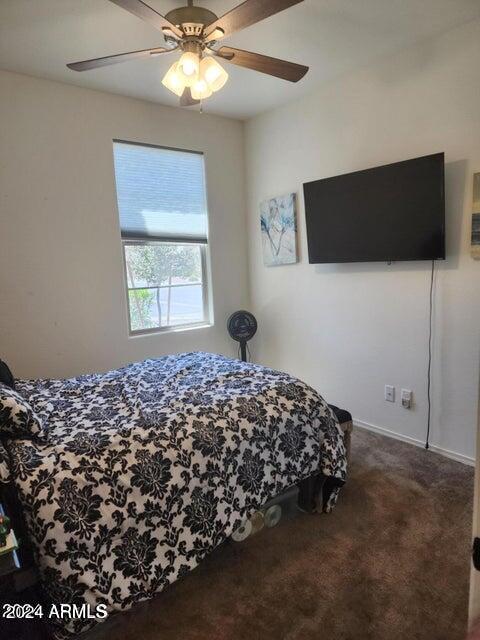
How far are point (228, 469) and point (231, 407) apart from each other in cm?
30

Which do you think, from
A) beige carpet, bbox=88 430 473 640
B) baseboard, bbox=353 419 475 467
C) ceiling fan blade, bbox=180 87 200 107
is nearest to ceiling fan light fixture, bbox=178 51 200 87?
ceiling fan blade, bbox=180 87 200 107

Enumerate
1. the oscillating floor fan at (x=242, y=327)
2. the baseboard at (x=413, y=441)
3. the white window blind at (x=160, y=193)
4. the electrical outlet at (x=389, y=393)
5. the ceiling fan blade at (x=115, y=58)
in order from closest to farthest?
the ceiling fan blade at (x=115, y=58), the baseboard at (x=413, y=441), the electrical outlet at (x=389, y=393), the white window blind at (x=160, y=193), the oscillating floor fan at (x=242, y=327)

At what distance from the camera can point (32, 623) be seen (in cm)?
137

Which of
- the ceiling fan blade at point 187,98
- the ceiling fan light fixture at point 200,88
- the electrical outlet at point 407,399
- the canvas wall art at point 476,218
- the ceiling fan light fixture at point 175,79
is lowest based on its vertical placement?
the electrical outlet at point 407,399

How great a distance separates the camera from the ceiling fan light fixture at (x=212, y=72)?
193cm

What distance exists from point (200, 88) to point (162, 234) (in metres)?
1.62

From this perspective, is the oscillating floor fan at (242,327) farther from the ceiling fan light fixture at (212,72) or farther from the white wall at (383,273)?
the ceiling fan light fixture at (212,72)

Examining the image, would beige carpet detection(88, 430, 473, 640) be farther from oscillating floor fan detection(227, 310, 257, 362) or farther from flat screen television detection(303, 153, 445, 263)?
oscillating floor fan detection(227, 310, 257, 362)

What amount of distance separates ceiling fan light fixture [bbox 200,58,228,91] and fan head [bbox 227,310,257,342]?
213 centimetres

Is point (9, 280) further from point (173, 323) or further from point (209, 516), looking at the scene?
point (209, 516)

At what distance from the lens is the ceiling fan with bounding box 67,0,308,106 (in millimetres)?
1590

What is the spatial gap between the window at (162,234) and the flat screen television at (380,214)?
1109 millimetres

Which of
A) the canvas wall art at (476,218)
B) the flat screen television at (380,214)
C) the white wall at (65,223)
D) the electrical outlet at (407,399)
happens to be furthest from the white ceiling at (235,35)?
the electrical outlet at (407,399)

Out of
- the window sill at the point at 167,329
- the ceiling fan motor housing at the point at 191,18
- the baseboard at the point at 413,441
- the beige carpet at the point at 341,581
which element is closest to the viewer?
the beige carpet at the point at 341,581
